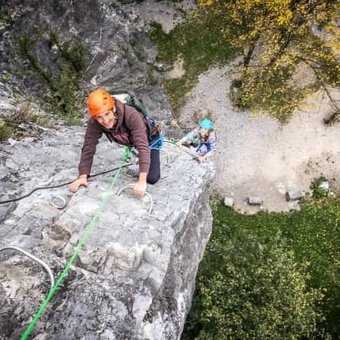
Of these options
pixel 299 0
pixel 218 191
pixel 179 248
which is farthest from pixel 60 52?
A: pixel 179 248

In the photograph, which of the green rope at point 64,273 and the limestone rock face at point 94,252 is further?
the limestone rock face at point 94,252

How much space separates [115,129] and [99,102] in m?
0.78

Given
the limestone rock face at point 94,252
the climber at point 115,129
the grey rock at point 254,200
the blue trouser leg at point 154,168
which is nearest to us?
the limestone rock face at point 94,252

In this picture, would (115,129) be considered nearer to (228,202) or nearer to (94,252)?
(94,252)

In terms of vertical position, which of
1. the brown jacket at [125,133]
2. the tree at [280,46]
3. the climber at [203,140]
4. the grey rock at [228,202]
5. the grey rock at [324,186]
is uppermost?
the brown jacket at [125,133]

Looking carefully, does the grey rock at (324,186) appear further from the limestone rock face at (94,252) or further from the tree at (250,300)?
the limestone rock face at (94,252)

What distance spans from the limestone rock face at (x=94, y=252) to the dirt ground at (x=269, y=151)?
11.4 metres

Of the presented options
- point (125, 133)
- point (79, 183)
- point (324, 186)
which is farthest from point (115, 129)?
point (324, 186)

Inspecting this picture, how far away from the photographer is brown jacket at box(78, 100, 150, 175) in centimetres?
695

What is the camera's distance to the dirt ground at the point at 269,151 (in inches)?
792

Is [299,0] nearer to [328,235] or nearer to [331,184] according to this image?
[331,184]

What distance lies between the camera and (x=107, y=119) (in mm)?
6598

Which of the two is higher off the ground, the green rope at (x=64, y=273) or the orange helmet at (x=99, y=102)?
the orange helmet at (x=99, y=102)

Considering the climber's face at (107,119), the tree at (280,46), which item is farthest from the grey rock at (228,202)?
the climber's face at (107,119)
